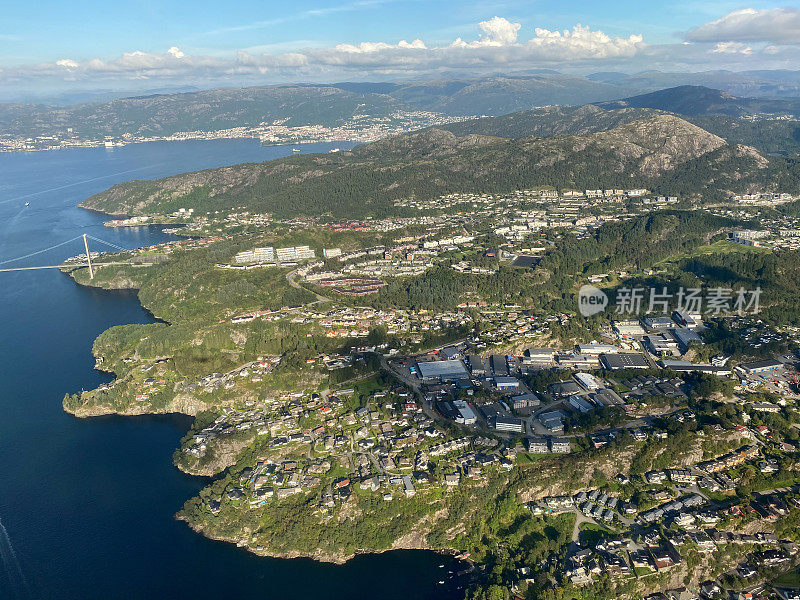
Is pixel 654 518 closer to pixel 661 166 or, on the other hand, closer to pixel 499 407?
pixel 499 407

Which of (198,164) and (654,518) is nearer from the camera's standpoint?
(654,518)

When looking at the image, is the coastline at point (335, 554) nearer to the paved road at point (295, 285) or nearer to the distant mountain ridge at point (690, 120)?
the paved road at point (295, 285)

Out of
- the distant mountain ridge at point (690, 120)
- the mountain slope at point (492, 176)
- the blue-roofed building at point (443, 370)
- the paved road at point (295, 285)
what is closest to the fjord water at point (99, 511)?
the blue-roofed building at point (443, 370)

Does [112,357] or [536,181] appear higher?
[536,181]

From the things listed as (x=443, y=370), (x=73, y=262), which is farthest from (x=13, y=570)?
(x=73, y=262)

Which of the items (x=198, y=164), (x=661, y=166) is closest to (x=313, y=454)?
(x=661, y=166)

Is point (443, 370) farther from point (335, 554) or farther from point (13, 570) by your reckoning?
point (13, 570)
